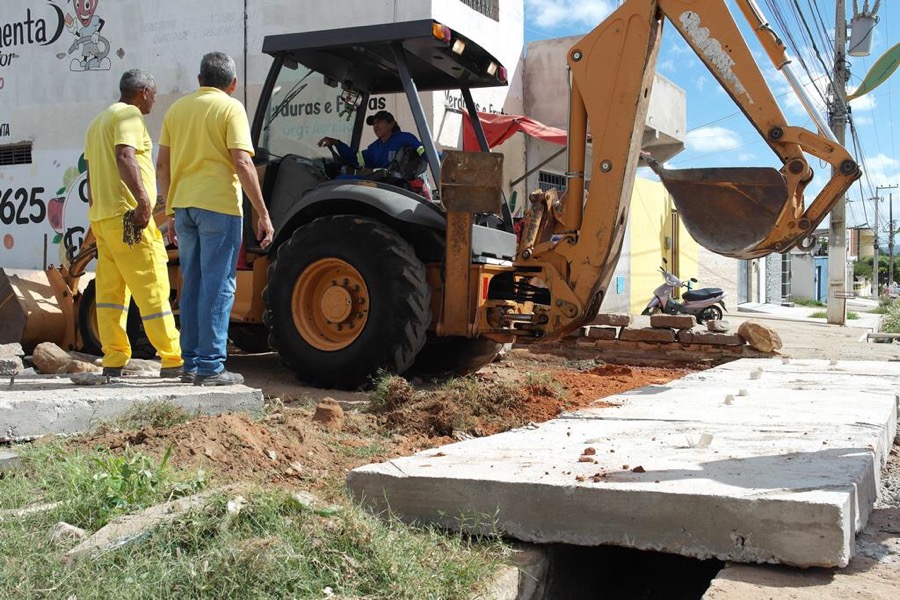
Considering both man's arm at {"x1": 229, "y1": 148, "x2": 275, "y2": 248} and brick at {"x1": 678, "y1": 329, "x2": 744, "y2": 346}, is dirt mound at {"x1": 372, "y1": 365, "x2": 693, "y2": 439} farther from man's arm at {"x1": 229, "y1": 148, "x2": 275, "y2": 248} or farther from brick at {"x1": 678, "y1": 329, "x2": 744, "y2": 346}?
brick at {"x1": 678, "y1": 329, "x2": 744, "y2": 346}

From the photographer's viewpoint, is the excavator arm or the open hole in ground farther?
the excavator arm

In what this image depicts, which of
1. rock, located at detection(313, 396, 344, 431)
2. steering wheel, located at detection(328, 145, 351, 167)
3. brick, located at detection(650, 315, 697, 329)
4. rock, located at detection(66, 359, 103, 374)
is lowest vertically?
rock, located at detection(313, 396, 344, 431)

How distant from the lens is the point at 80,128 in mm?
14461

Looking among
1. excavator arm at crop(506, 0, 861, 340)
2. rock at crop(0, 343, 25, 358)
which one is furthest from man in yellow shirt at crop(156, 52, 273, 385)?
excavator arm at crop(506, 0, 861, 340)

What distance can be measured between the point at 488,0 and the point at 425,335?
32.1 ft

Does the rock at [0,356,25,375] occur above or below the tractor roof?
→ below

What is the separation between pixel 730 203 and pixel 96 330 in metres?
5.24

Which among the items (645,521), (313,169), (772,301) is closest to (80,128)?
(313,169)

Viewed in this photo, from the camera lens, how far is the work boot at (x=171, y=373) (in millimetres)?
4801

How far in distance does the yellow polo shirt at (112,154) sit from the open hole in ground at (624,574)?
10.2ft

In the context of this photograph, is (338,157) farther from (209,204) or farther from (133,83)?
(209,204)

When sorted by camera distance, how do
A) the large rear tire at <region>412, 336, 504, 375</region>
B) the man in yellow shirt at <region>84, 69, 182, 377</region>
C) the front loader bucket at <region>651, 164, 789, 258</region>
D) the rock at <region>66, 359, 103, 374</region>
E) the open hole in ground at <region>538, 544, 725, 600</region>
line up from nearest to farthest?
the open hole in ground at <region>538, 544, 725, 600</region>, the man in yellow shirt at <region>84, 69, 182, 377</region>, the rock at <region>66, 359, 103, 374</region>, the front loader bucket at <region>651, 164, 789, 258</region>, the large rear tire at <region>412, 336, 504, 375</region>

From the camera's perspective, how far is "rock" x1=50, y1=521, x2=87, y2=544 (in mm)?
2533

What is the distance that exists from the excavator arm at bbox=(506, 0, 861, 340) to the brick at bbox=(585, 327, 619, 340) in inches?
134
